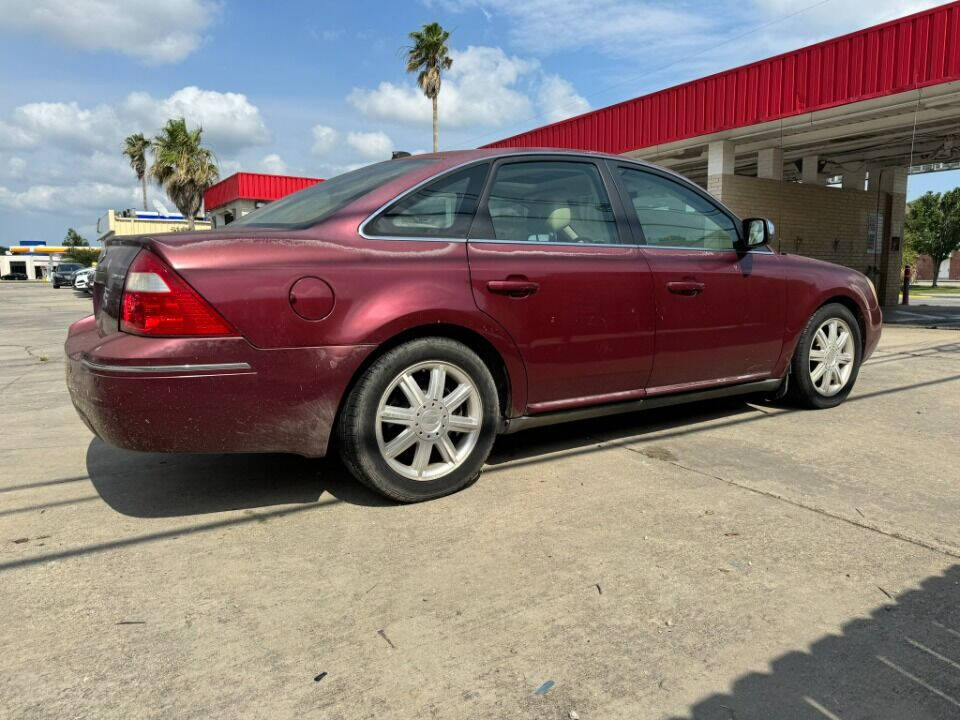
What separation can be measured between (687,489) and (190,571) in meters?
2.15

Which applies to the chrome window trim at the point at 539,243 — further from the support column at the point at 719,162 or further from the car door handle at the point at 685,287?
the support column at the point at 719,162

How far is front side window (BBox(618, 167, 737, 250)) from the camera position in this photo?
3884 mm

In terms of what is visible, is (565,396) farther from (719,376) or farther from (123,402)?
(123,402)

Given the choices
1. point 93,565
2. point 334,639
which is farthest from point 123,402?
point 334,639

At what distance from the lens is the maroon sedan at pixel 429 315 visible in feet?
8.66

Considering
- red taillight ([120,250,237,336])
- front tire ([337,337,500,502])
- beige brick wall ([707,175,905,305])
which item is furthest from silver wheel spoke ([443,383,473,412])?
beige brick wall ([707,175,905,305])

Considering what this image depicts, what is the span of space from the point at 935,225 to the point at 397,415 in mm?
50275

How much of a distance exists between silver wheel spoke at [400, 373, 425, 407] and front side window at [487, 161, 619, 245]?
32.6 inches

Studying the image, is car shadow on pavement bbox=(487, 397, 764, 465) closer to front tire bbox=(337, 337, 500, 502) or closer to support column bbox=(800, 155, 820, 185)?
front tire bbox=(337, 337, 500, 502)

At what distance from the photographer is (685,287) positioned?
3.86 meters

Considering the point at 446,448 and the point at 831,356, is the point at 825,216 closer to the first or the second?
the point at 831,356

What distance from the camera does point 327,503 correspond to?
310 centimetres

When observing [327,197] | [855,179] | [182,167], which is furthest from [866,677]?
[182,167]

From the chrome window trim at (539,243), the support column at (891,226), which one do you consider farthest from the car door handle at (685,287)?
the support column at (891,226)
